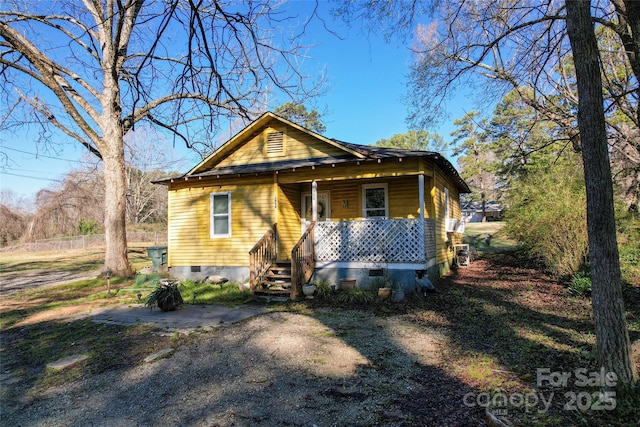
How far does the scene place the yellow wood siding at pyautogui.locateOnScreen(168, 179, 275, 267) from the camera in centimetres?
1228

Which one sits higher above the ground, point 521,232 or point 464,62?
point 464,62

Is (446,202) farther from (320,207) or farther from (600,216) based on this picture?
(600,216)

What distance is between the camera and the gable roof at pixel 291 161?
10.4 metres

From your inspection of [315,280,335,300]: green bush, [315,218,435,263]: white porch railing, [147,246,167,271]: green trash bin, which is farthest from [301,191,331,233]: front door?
[147,246,167,271]: green trash bin

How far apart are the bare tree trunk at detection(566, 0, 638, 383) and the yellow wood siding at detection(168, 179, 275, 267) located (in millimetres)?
9406

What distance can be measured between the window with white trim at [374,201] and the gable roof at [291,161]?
4.45 ft

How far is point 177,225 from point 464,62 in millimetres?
11004

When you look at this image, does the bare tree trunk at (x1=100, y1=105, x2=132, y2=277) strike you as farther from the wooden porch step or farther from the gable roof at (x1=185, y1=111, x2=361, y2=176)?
the wooden porch step

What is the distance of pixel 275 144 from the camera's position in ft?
42.1

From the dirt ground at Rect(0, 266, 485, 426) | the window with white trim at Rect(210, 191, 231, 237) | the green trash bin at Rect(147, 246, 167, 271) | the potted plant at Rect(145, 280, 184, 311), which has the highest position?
the window with white trim at Rect(210, 191, 231, 237)

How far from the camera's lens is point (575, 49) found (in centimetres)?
382

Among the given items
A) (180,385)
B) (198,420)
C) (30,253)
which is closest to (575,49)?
(198,420)

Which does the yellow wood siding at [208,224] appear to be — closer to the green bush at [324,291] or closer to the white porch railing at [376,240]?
the white porch railing at [376,240]

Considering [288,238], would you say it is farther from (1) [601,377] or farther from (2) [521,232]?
(1) [601,377]
